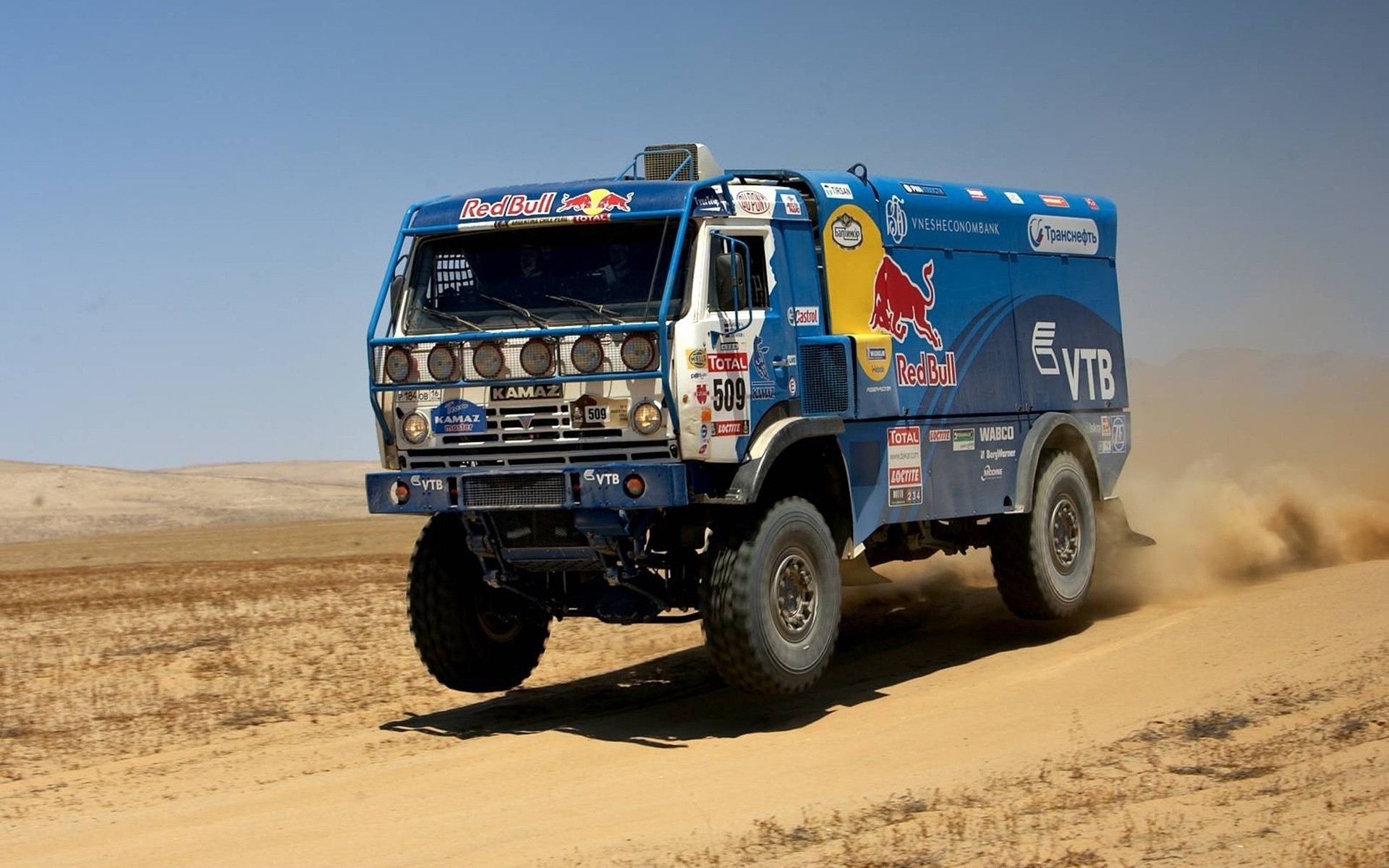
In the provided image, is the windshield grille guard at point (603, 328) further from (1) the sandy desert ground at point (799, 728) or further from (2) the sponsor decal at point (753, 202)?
(1) the sandy desert ground at point (799, 728)

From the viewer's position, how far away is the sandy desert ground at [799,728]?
24.9 feet

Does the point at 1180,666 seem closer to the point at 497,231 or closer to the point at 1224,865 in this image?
the point at 1224,865

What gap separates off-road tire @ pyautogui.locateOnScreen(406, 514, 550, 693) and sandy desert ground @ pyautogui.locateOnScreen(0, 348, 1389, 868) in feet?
1.33

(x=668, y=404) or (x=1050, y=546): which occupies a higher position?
(x=668, y=404)

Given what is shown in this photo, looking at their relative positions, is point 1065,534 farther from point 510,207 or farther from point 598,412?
point 510,207

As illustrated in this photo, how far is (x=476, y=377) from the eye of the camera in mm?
10438

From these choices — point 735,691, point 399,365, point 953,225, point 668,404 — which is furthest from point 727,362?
point 953,225

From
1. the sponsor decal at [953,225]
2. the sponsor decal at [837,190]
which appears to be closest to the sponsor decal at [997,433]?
the sponsor decal at [953,225]

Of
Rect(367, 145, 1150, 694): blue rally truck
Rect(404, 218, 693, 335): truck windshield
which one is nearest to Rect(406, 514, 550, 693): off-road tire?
Rect(367, 145, 1150, 694): blue rally truck

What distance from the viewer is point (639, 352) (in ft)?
32.6

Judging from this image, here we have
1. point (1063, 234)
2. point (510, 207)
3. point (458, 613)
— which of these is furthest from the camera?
point (1063, 234)

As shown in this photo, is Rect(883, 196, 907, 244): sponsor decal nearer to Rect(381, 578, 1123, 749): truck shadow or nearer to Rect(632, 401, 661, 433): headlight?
Rect(632, 401, 661, 433): headlight

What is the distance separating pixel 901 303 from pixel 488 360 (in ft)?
11.3

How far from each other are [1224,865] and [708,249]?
515 cm
